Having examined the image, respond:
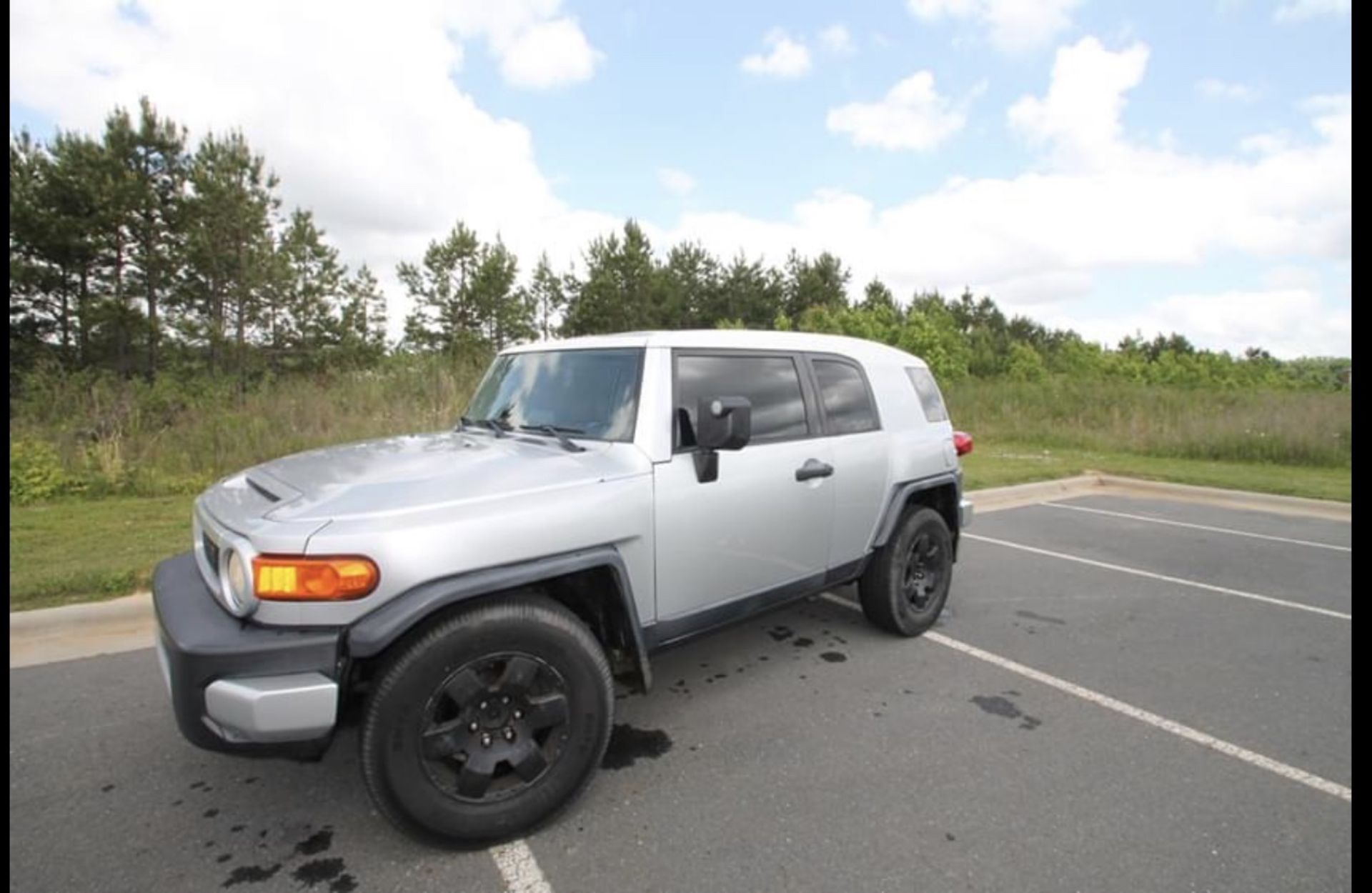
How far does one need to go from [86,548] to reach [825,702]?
6.05 m

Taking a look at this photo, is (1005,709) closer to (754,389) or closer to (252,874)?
(754,389)

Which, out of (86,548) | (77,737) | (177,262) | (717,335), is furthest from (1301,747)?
(177,262)

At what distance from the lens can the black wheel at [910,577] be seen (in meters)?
4.12

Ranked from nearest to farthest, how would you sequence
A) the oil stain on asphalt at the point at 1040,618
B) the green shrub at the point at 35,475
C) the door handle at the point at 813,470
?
the door handle at the point at 813,470
the oil stain on asphalt at the point at 1040,618
the green shrub at the point at 35,475

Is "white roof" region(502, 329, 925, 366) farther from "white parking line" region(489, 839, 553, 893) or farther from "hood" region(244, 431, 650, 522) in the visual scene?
"white parking line" region(489, 839, 553, 893)

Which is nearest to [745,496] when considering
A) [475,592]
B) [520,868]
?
[475,592]

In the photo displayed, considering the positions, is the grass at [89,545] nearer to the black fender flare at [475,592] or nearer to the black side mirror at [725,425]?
the black fender flare at [475,592]

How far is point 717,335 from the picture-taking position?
3461 millimetres

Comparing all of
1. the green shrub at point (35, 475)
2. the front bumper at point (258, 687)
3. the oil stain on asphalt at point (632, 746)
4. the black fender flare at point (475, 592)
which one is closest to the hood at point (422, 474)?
the black fender flare at point (475, 592)

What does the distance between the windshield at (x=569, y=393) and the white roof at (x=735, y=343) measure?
62mm

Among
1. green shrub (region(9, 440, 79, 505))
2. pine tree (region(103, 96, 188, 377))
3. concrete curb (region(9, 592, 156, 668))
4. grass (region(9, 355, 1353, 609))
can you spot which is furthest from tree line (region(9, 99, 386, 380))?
concrete curb (region(9, 592, 156, 668))

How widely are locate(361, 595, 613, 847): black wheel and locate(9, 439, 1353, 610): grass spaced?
2813mm

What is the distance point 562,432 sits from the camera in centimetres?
318

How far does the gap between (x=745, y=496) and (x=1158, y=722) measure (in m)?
2.36
